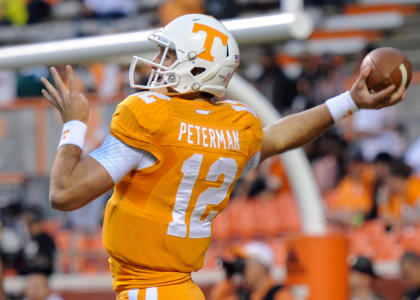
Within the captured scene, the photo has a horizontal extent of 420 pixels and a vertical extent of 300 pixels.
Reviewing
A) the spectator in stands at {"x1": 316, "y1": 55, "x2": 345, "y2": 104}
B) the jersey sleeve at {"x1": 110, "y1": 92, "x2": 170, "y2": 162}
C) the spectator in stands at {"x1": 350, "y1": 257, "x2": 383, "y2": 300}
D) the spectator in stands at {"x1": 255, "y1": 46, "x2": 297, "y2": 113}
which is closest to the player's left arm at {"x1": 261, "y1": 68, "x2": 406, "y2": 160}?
the jersey sleeve at {"x1": 110, "y1": 92, "x2": 170, "y2": 162}

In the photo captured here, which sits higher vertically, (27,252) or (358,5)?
(358,5)

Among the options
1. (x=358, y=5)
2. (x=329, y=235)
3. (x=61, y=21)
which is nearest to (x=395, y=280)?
(x=329, y=235)

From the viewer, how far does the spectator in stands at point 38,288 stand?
6.91 metres

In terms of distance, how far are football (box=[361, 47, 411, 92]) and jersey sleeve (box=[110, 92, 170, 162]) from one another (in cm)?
91

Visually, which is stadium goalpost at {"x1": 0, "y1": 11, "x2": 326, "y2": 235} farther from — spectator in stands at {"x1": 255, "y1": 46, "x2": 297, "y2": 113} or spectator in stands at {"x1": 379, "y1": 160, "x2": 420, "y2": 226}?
spectator in stands at {"x1": 255, "y1": 46, "x2": 297, "y2": 113}

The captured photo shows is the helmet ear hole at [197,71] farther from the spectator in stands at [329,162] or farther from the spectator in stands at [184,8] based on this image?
the spectator in stands at [329,162]

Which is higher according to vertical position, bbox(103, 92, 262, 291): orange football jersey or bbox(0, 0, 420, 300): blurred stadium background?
bbox(103, 92, 262, 291): orange football jersey

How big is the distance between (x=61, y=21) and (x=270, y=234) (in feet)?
19.0

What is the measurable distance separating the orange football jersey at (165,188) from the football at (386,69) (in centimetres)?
66

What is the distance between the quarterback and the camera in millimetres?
2789

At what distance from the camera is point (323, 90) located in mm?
9453

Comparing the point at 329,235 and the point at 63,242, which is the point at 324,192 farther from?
the point at 329,235

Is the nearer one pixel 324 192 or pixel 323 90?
pixel 324 192

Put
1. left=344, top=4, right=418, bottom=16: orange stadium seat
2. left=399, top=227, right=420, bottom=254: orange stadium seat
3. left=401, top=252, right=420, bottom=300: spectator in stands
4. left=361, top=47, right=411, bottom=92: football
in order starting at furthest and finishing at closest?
left=344, top=4, right=418, bottom=16: orange stadium seat
left=399, top=227, right=420, bottom=254: orange stadium seat
left=401, top=252, right=420, bottom=300: spectator in stands
left=361, top=47, right=411, bottom=92: football
